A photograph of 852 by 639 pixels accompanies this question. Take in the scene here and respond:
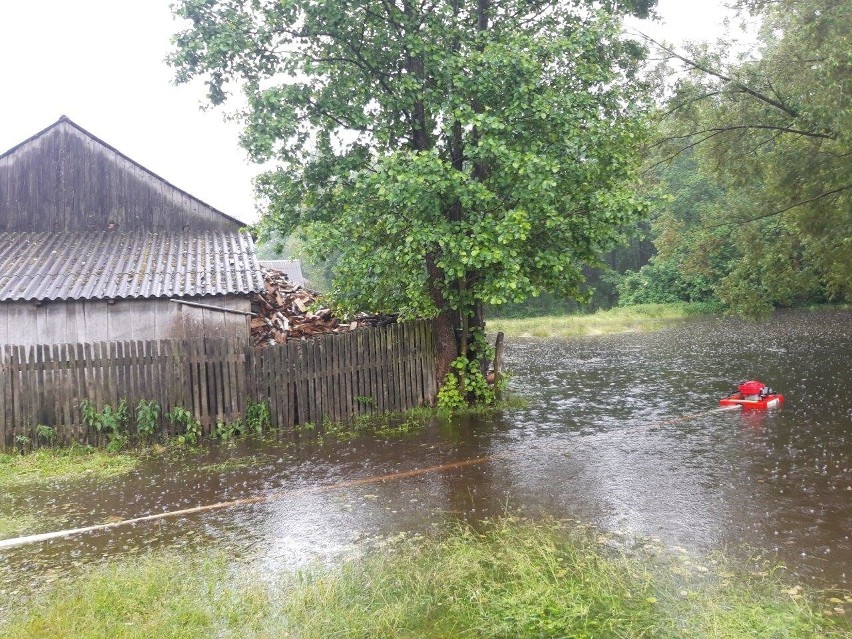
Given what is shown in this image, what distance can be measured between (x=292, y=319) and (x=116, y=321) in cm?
406

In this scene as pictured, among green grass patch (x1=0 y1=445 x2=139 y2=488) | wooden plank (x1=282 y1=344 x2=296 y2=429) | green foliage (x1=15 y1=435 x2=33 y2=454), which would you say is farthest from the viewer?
wooden plank (x1=282 y1=344 x2=296 y2=429)

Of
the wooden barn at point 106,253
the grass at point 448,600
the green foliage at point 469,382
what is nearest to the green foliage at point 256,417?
the wooden barn at point 106,253

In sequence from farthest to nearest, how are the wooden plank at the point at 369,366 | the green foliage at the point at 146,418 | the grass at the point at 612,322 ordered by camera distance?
1. the grass at the point at 612,322
2. the wooden plank at the point at 369,366
3. the green foliage at the point at 146,418

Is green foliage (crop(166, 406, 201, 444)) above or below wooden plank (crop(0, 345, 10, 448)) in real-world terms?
below

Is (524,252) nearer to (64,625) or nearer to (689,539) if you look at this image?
(689,539)

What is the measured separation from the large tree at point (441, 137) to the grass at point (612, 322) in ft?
Result: 65.8

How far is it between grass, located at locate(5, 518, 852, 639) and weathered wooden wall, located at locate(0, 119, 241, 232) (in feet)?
35.2

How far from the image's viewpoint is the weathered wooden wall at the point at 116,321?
11766mm

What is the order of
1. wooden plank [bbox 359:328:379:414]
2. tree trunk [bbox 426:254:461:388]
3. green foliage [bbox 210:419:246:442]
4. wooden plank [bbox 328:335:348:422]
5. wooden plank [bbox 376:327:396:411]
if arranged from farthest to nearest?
tree trunk [bbox 426:254:461:388] → wooden plank [bbox 376:327:396:411] → wooden plank [bbox 359:328:379:414] → wooden plank [bbox 328:335:348:422] → green foliage [bbox 210:419:246:442]

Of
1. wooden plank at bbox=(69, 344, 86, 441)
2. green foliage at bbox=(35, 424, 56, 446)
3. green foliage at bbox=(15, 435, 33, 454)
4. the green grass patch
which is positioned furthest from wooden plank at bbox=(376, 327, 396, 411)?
green foliage at bbox=(15, 435, 33, 454)

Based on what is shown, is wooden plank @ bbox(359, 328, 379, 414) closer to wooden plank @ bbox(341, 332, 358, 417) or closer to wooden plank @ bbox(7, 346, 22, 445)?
wooden plank @ bbox(341, 332, 358, 417)

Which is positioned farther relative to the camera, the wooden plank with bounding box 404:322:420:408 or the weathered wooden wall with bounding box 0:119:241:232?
the weathered wooden wall with bounding box 0:119:241:232

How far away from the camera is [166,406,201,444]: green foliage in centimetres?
1080

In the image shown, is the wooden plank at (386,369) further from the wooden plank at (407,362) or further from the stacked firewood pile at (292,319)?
the stacked firewood pile at (292,319)
